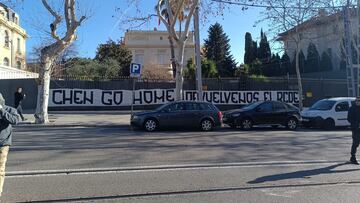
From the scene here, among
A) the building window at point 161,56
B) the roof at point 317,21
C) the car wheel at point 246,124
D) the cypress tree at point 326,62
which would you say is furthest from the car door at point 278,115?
the building window at point 161,56

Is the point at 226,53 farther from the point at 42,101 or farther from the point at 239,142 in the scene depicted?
the point at 239,142

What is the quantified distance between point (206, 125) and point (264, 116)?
124 inches

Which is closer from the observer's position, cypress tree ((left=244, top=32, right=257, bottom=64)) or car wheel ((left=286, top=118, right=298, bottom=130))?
car wheel ((left=286, top=118, right=298, bottom=130))

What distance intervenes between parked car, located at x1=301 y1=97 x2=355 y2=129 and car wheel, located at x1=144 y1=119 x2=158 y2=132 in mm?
8421

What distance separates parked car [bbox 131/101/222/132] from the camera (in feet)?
60.6

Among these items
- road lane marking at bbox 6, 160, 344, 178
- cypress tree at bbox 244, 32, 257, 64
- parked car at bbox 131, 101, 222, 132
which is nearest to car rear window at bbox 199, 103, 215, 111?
parked car at bbox 131, 101, 222, 132

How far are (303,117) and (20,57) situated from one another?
54.9m

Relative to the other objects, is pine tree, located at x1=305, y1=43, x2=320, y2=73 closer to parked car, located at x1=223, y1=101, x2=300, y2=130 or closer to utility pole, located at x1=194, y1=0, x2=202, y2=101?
utility pole, located at x1=194, y1=0, x2=202, y2=101

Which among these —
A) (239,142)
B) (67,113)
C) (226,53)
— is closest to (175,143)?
(239,142)

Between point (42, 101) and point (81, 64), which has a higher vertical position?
point (81, 64)

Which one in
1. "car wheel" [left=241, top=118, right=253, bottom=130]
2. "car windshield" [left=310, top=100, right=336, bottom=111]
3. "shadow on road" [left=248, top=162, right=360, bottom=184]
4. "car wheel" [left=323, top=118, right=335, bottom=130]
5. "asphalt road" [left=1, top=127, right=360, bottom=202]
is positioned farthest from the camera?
"car windshield" [left=310, top=100, right=336, bottom=111]

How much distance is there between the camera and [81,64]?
4825cm

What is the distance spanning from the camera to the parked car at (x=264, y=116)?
20.2m

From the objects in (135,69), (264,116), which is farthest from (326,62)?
(135,69)
